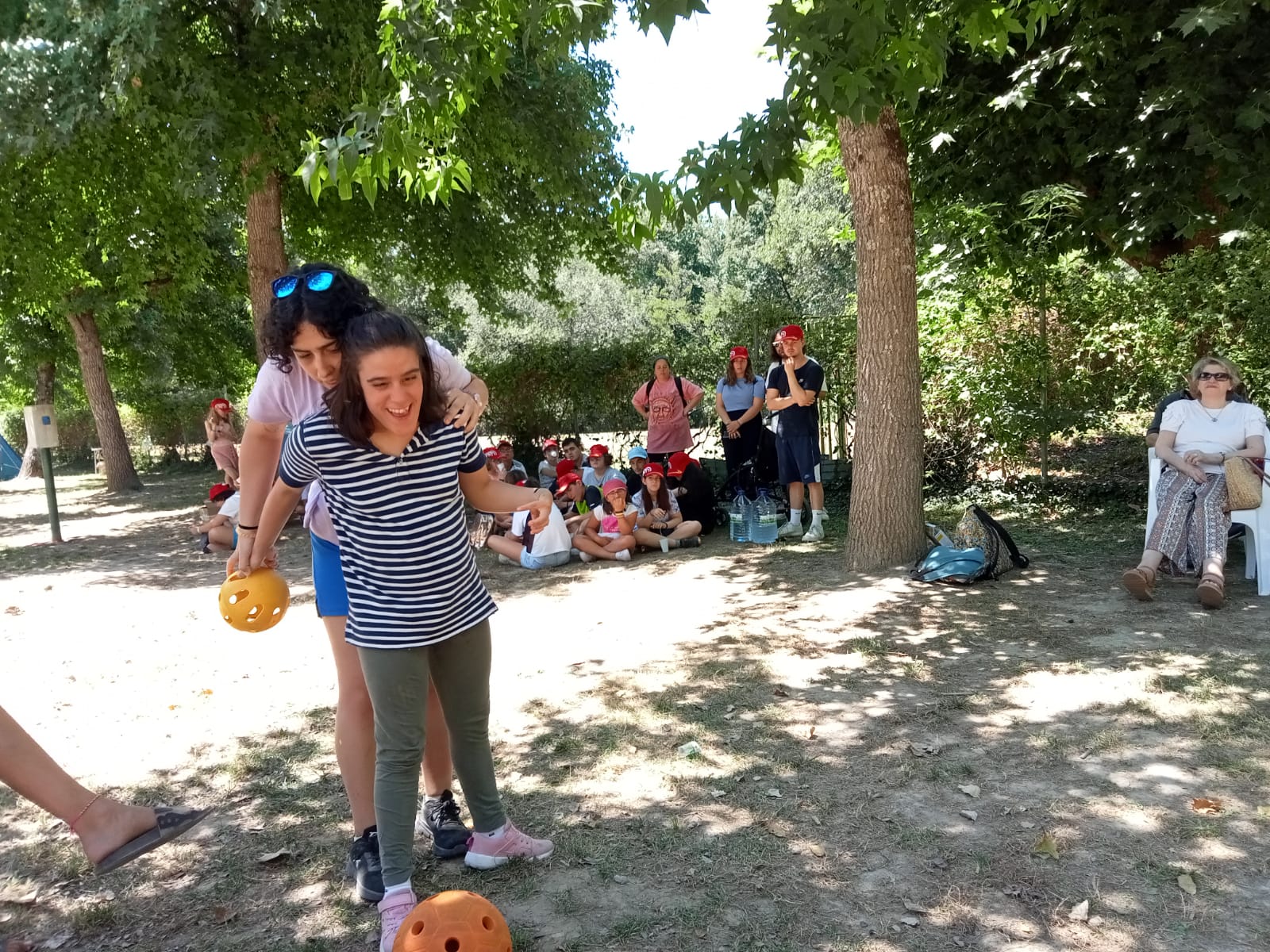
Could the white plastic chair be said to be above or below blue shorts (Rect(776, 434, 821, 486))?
below

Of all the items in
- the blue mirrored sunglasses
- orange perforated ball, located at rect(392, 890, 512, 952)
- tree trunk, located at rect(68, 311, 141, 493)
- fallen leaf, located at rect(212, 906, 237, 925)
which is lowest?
fallen leaf, located at rect(212, 906, 237, 925)

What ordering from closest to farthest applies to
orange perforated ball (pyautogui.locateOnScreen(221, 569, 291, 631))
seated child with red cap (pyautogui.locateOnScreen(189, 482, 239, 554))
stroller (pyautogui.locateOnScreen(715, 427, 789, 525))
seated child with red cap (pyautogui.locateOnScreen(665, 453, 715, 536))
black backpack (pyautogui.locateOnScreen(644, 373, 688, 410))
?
orange perforated ball (pyautogui.locateOnScreen(221, 569, 291, 631)) < seated child with red cap (pyautogui.locateOnScreen(665, 453, 715, 536)) < stroller (pyautogui.locateOnScreen(715, 427, 789, 525)) < black backpack (pyautogui.locateOnScreen(644, 373, 688, 410)) < seated child with red cap (pyautogui.locateOnScreen(189, 482, 239, 554))

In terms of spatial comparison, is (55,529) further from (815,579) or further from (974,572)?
(974,572)

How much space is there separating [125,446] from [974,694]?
19.4 m

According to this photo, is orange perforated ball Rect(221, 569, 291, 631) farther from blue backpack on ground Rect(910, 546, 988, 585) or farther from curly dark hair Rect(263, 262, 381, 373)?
blue backpack on ground Rect(910, 546, 988, 585)

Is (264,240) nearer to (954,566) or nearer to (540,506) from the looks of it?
(954,566)

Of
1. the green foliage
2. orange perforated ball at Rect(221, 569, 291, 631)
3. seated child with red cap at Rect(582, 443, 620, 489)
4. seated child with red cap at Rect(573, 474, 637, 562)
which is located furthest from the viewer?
seated child with red cap at Rect(582, 443, 620, 489)

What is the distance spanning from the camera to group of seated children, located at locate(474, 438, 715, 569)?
8531 millimetres

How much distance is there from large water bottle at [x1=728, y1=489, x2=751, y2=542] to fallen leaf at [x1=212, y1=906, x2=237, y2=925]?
20.9ft

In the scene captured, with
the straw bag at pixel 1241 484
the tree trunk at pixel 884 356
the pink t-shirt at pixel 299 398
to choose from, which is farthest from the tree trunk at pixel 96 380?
the straw bag at pixel 1241 484

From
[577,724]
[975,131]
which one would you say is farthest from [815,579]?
[975,131]

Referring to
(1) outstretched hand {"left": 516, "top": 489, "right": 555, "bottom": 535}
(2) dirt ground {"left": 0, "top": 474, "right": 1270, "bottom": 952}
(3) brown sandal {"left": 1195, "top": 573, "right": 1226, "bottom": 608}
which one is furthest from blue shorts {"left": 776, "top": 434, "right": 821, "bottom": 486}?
(1) outstretched hand {"left": 516, "top": 489, "right": 555, "bottom": 535}

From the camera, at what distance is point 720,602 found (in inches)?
261

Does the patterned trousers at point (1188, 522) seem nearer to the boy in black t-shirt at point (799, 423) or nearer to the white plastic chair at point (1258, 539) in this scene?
the white plastic chair at point (1258, 539)
